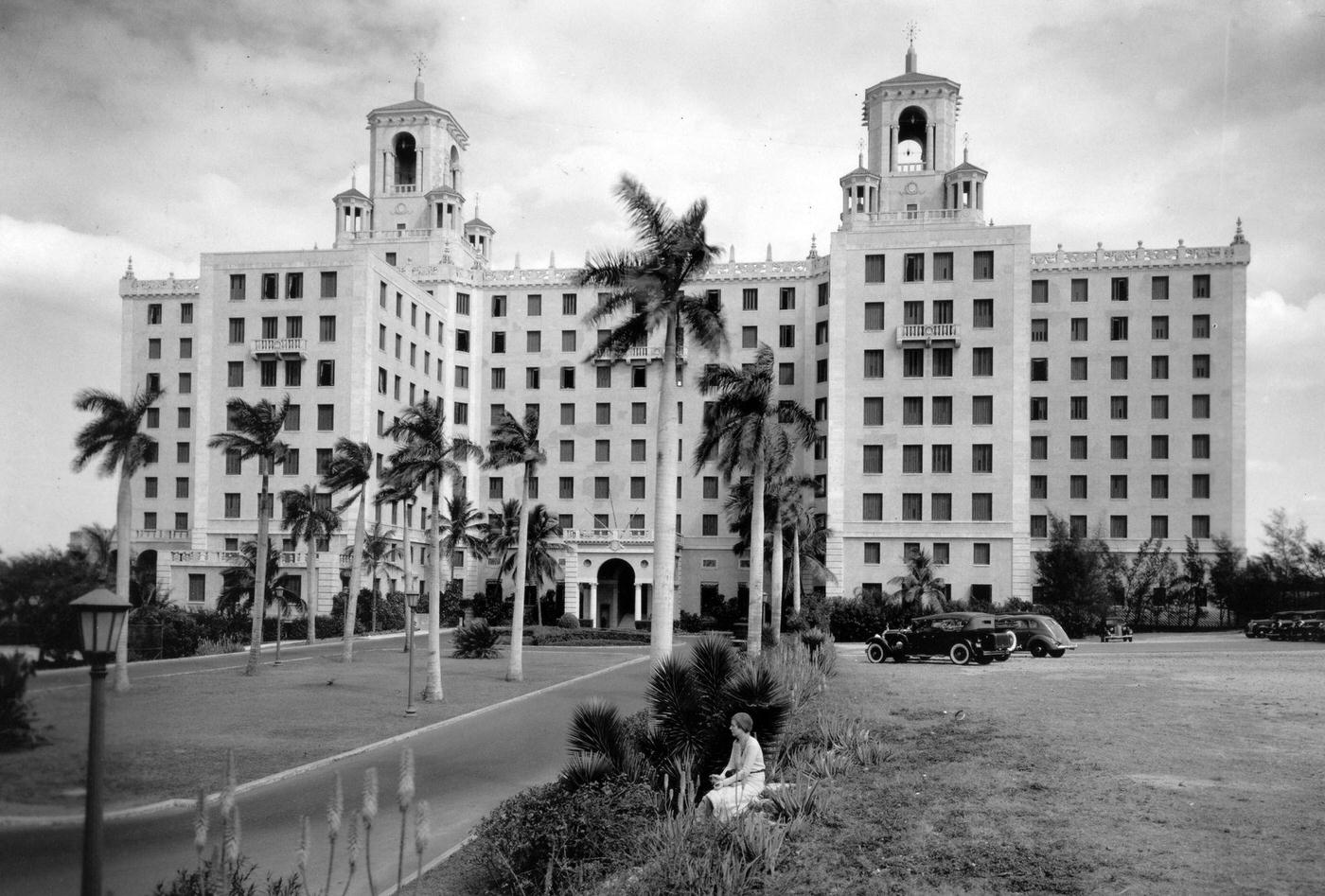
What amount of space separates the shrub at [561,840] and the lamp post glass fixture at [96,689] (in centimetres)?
569

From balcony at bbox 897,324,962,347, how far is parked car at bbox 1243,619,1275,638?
26.0m

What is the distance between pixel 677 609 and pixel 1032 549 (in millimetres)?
26561

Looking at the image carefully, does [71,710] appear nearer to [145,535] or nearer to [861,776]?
Result: [861,776]

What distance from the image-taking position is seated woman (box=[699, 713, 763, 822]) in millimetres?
12664

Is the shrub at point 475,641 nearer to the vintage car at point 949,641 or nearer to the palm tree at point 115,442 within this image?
the vintage car at point 949,641

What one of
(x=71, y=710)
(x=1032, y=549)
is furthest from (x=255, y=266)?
(x=71, y=710)

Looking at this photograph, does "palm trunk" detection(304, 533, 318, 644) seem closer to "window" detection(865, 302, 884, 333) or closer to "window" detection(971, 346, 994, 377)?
"window" detection(865, 302, 884, 333)

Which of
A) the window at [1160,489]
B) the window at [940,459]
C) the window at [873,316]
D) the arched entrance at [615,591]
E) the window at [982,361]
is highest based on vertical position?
the window at [873,316]

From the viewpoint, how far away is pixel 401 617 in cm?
7569

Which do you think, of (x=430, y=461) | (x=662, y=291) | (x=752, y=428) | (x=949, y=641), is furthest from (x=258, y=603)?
(x=949, y=641)

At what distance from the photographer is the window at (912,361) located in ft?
250

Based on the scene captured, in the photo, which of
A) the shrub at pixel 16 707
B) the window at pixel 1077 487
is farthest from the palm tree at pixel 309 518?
the window at pixel 1077 487

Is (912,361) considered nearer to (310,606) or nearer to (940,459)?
(940,459)

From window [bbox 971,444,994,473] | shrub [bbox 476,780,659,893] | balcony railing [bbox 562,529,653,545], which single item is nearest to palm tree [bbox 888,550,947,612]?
window [bbox 971,444,994,473]
